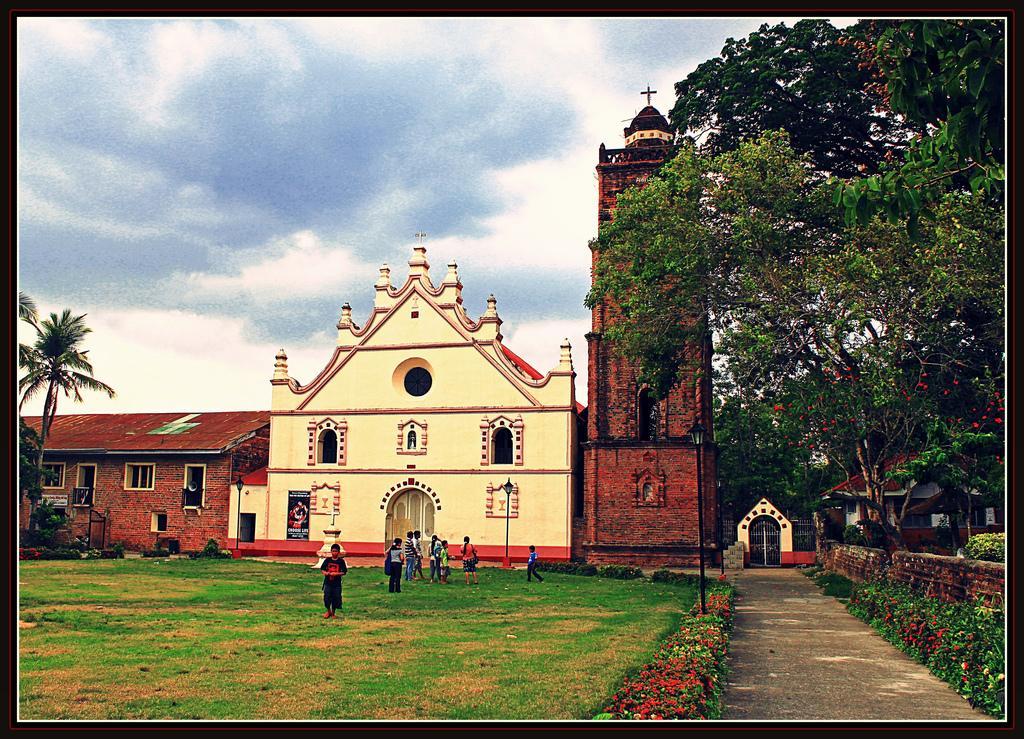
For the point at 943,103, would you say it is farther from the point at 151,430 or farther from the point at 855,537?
the point at 151,430

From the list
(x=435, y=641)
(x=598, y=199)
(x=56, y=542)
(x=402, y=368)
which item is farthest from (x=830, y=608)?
(x=56, y=542)

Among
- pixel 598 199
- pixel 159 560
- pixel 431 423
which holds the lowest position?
pixel 159 560

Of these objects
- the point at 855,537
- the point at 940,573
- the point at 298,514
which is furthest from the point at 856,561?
the point at 298,514

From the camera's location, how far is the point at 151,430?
4112cm

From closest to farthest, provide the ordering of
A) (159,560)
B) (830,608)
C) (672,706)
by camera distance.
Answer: (672,706)
(830,608)
(159,560)

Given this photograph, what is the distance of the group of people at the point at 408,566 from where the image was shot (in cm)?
1620

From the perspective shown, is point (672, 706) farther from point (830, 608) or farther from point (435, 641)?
point (830, 608)

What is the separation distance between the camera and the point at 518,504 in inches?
1366

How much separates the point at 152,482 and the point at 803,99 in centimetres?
3029

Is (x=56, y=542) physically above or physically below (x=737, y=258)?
below

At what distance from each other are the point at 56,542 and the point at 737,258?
2955cm

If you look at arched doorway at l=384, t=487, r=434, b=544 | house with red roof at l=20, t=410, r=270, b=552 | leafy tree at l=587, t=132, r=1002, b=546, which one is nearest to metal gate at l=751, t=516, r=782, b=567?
leafy tree at l=587, t=132, r=1002, b=546

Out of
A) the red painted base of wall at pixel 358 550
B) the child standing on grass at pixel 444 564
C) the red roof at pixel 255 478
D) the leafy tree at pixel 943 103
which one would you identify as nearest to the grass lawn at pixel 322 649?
the child standing on grass at pixel 444 564

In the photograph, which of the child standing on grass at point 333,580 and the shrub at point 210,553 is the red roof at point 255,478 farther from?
the child standing on grass at point 333,580
